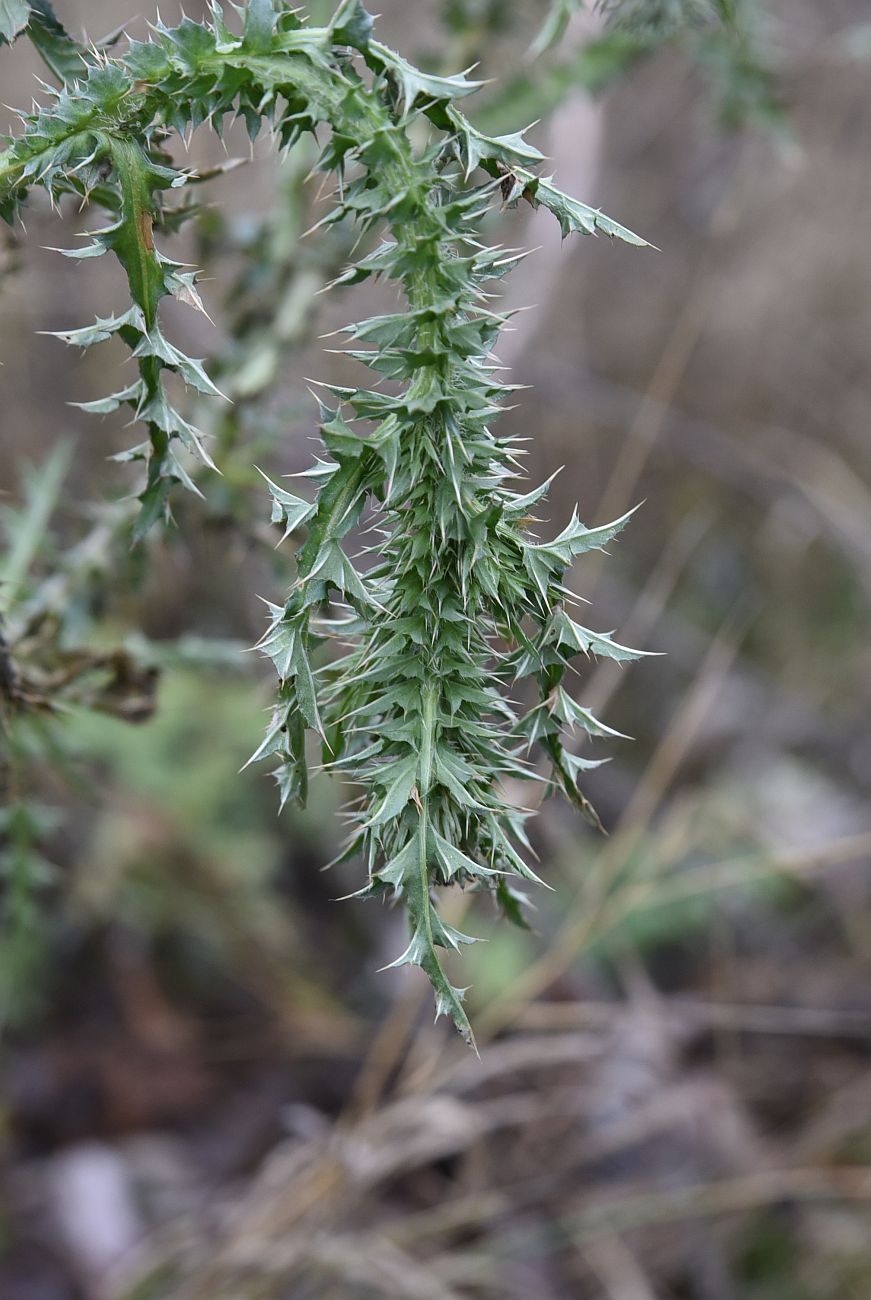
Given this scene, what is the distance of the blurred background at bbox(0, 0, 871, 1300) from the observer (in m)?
2.01

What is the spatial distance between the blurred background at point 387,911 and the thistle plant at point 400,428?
0.30 metres

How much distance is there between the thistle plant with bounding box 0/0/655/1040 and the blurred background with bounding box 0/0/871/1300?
30cm

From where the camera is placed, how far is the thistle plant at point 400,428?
89 cm

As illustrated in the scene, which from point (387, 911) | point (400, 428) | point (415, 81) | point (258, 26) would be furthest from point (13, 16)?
point (387, 911)

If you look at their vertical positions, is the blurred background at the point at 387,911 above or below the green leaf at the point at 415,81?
below

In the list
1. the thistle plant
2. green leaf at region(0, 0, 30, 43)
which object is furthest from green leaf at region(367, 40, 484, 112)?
green leaf at region(0, 0, 30, 43)

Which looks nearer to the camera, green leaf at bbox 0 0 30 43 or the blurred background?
green leaf at bbox 0 0 30 43

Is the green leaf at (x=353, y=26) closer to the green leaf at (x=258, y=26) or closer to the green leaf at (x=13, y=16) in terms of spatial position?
the green leaf at (x=258, y=26)

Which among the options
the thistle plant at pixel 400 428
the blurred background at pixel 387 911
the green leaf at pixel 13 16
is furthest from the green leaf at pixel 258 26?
the blurred background at pixel 387 911

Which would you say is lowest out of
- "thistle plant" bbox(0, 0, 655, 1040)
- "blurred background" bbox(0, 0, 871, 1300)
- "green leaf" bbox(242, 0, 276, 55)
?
"blurred background" bbox(0, 0, 871, 1300)

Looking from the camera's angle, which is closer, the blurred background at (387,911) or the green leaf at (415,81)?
the green leaf at (415,81)

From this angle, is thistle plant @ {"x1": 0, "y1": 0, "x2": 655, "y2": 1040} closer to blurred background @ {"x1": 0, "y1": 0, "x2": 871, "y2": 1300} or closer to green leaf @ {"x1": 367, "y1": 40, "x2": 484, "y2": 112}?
green leaf @ {"x1": 367, "y1": 40, "x2": 484, "y2": 112}

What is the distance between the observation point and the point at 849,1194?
8.49 feet

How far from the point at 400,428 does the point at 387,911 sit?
2.70m
